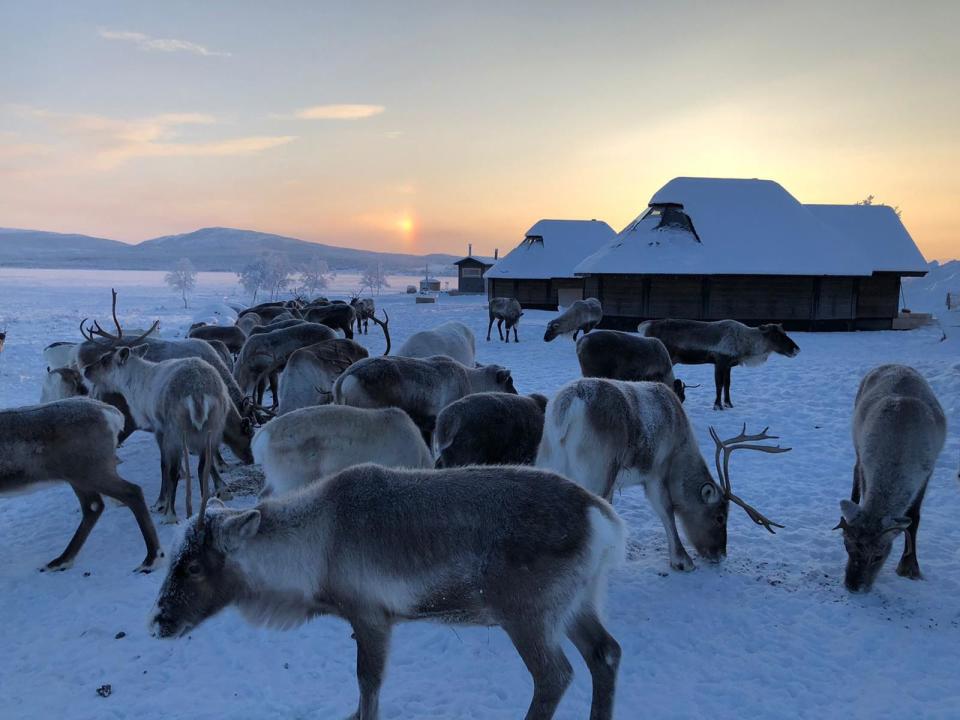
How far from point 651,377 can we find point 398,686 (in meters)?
7.67

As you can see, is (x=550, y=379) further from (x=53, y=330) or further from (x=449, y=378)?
(x=53, y=330)

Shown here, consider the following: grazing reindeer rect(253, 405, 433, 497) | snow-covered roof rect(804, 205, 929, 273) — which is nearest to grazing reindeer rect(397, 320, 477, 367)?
grazing reindeer rect(253, 405, 433, 497)

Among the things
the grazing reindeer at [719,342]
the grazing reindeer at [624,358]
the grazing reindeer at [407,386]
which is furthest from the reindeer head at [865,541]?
the grazing reindeer at [719,342]

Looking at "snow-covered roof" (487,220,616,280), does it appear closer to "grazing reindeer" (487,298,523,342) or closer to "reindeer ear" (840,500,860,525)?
"grazing reindeer" (487,298,523,342)

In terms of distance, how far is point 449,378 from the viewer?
26.0ft

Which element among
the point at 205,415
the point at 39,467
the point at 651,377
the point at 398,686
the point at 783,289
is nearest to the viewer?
the point at 398,686

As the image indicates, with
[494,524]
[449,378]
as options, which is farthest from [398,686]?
[449,378]

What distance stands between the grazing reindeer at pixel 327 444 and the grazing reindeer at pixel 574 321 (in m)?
15.7

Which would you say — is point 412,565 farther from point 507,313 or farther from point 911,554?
point 507,313

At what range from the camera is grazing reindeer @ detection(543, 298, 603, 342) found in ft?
70.3

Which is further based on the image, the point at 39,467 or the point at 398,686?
the point at 39,467

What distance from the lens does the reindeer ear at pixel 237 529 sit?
123 inches

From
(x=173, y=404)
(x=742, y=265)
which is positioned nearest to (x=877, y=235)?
(x=742, y=265)

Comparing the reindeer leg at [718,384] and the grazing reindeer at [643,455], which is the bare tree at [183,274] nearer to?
the reindeer leg at [718,384]
